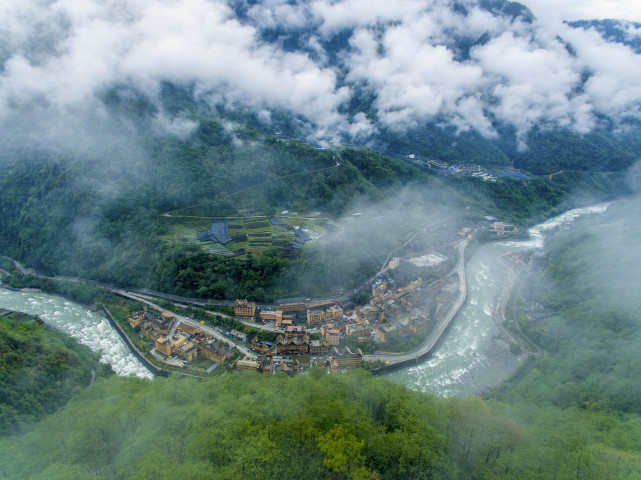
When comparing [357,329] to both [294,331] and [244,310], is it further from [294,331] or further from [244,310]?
[244,310]

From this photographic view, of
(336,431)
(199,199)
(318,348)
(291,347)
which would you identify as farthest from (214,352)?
(199,199)

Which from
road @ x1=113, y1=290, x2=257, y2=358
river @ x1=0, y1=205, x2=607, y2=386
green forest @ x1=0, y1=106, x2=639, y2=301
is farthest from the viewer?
green forest @ x1=0, y1=106, x2=639, y2=301

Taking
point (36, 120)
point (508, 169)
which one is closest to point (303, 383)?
point (36, 120)

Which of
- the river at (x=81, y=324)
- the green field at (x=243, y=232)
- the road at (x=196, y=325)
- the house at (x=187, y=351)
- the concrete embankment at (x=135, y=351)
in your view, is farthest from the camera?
the green field at (x=243, y=232)

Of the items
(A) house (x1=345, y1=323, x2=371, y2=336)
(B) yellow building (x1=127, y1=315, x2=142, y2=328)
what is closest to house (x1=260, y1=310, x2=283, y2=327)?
(A) house (x1=345, y1=323, x2=371, y2=336)

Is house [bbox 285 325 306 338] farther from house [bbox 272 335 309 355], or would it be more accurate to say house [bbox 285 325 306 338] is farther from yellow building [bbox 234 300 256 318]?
yellow building [bbox 234 300 256 318]

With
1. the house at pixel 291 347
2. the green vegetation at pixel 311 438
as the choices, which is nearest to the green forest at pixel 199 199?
the house at pixel 291 347

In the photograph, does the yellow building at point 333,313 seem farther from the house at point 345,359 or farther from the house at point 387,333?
the house at point 345,359
